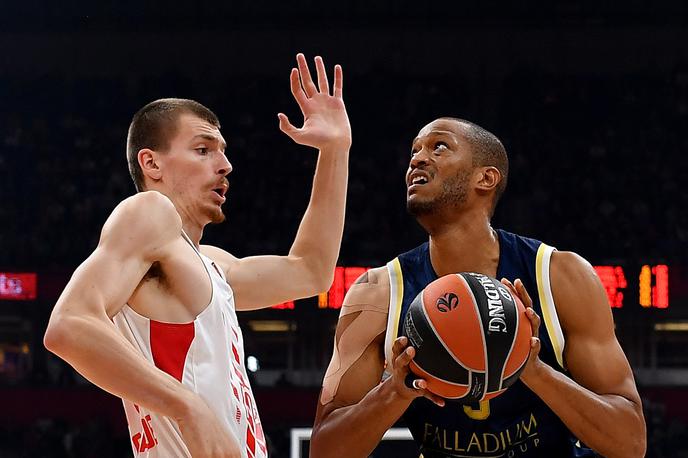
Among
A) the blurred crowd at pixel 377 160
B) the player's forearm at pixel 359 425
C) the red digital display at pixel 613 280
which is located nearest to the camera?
the player's forearm at pixel 359 425

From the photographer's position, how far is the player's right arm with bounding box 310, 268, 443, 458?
3.16 meters

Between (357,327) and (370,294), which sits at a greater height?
(370,294)

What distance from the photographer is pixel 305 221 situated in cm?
380

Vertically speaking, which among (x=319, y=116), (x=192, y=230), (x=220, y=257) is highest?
(x=319, y=116)

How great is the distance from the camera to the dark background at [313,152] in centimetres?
1330

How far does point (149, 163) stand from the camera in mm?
3230

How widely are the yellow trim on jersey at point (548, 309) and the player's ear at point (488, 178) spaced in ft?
1.19

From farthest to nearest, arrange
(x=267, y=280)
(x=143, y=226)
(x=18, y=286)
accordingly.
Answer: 1. (x=18, y=286)
2. (x=267, y=280)
3. (x=143, y=226)

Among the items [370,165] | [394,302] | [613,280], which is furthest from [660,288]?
[394,302]

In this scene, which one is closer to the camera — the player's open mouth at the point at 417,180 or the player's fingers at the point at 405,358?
the player's fingers at the point at 405,358

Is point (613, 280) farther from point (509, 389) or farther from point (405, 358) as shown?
point (405, 358)

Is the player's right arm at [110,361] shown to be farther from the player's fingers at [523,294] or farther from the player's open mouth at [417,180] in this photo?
the player's open mouth at [417,180]

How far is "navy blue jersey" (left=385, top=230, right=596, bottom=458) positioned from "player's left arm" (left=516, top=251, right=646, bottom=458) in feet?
0.18

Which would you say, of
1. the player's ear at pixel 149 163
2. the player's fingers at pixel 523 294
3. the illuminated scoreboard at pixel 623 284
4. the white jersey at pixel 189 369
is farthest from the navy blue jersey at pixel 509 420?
the illuminated scoreboard at pixel 623 284
